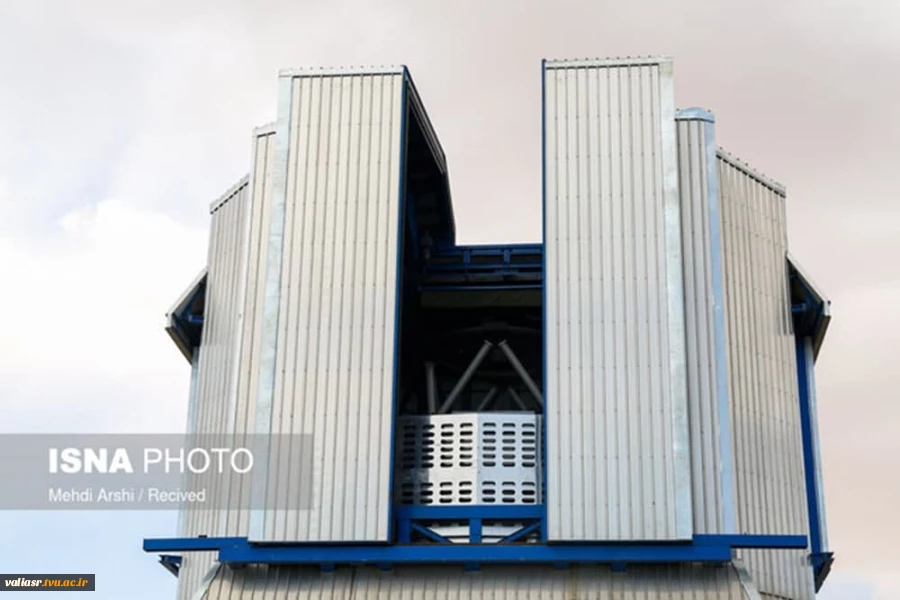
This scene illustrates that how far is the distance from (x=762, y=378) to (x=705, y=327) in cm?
313

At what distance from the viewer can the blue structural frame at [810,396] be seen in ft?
123

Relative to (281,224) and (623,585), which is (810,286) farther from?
(281,224)

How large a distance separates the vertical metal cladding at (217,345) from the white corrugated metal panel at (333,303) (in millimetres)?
2196

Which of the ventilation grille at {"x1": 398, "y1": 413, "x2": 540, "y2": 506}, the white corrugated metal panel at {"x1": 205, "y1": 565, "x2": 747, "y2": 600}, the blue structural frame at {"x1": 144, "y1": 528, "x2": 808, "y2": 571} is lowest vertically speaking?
the white corrugated metal panel at {"x1": 205, "y1": 565, "x2": 747, "y2": 600}

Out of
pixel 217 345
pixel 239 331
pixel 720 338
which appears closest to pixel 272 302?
pixel 239 331

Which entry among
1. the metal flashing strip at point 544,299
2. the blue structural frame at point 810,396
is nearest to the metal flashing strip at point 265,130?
the metal flashing strip at point 544,299

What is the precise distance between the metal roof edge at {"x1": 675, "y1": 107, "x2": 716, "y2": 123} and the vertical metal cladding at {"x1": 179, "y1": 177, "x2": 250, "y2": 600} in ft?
39.3

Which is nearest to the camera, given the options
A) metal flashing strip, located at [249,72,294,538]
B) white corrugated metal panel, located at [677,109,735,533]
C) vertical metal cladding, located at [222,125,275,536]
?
white corrugated metal panel, located at [677,109,735,533]

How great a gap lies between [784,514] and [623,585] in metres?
5.70

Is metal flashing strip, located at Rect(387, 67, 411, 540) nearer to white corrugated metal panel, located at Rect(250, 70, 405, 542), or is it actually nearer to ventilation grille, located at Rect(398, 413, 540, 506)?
white corrugated metal panel, located at Rect(250, 70, 405, 542)

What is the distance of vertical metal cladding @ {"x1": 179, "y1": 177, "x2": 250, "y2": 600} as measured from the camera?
37.8 metres

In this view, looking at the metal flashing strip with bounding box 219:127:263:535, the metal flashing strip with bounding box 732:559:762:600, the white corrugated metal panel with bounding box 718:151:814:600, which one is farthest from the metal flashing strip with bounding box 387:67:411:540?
the white corrugated metal panel with bounding box 718:151:814:600

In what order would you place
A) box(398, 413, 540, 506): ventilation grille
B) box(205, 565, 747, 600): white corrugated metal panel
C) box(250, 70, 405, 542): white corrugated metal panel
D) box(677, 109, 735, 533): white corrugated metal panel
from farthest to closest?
box(398, 413, 540, 506): ventilation grille < box(250, 70, 405, 542): white corrugated metal panel < box(677, 109, 735, 533): white corrugated metal panel < box(205, 565, 747, 600): white corrugated metal panel

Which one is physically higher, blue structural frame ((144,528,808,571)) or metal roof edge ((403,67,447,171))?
metal roof edge ((403,67,447,171))
